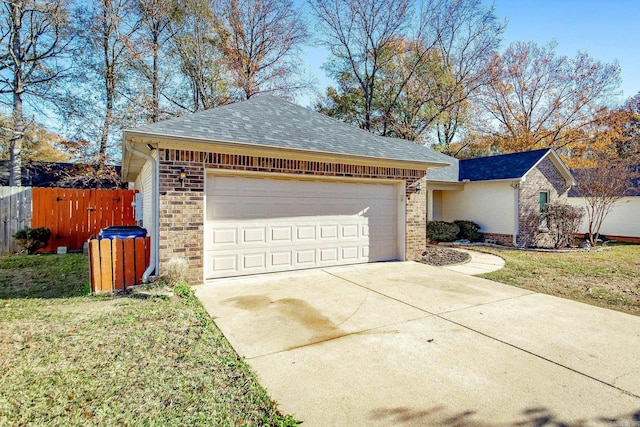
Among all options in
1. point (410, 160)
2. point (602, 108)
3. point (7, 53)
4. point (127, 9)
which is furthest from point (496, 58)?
point (7, 53)

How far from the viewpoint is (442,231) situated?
1458 cm

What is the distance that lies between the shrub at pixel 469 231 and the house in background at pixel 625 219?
6.03 meters

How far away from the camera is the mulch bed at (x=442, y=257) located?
914cm

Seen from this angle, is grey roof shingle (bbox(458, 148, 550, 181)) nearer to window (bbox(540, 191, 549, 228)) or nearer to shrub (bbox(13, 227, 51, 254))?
window (bbox(540, 191, 549, 228))

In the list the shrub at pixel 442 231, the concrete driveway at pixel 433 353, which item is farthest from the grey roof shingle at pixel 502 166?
the concrete driveway at pixel 433 353

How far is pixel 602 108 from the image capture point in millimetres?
22438

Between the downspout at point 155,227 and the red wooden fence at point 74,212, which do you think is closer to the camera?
the downspout at point 155,227

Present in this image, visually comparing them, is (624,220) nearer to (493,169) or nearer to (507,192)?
(493,169)

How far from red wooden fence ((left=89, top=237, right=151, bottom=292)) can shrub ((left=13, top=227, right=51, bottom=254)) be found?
21.7 feet

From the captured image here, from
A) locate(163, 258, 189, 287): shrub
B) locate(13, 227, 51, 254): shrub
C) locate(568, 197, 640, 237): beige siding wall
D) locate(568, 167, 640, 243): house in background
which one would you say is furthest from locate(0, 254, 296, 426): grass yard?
locate(568, 197, 640, 237): beige siding wall

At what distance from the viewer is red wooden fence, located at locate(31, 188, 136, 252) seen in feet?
36.2

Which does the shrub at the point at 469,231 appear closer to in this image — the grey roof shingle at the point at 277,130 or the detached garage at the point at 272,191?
the detached garage at the point at 272,191

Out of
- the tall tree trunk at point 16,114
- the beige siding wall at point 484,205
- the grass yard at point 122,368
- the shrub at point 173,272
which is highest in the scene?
the tall tree trunk at point 16,114

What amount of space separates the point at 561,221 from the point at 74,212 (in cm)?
1811
